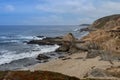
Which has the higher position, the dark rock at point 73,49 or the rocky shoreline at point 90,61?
the rocky shoreline at point 90,61

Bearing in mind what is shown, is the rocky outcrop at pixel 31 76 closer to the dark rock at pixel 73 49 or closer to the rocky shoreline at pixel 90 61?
the rocky shoreline at pixel 90 61

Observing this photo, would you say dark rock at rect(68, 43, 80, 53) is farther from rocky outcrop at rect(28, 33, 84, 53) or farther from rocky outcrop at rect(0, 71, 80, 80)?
rocky outcrop at rect(0, 71, 80, 80)

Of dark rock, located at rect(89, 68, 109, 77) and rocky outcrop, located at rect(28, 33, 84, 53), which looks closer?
dark rock, located at rect(89, 68, 109, 77)

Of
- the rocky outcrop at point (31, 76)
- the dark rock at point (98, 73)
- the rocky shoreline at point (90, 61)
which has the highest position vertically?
the rocky outcrop at point (31, 76)

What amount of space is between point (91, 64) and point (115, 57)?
5090 millimetres

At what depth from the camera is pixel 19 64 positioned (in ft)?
148

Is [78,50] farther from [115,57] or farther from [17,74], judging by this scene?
[17,74]

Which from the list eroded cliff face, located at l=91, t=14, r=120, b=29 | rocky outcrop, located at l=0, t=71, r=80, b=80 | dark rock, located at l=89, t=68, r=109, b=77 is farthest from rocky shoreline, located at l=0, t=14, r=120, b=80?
eroded cliff face, located at l=91, t=14, r=120, b=29

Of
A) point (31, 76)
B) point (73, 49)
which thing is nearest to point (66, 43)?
point (73, 49)

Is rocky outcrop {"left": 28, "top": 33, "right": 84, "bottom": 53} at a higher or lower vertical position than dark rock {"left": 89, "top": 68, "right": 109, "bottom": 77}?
lower

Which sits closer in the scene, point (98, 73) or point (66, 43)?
point (98, 73)

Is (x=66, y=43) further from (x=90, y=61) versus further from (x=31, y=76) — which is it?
(x=31, y=76)

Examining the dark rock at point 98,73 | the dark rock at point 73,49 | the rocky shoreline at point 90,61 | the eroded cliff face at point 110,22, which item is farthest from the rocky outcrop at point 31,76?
the eroded cliff face at point 110,22

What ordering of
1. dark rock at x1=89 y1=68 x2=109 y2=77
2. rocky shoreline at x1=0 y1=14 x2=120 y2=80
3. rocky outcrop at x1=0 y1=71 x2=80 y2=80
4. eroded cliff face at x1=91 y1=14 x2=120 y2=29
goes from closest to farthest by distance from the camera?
rocky outcrop at x1=0 y1=71 x2=80 y2=80 → dark rock at x1=89 y1=68 x2=109 y2=77 → rocky shoreline at x1=0 y1=14 x2=120 y2=80 → eroded cliff face at x1=91 y1=14 x2=120 y2=29
